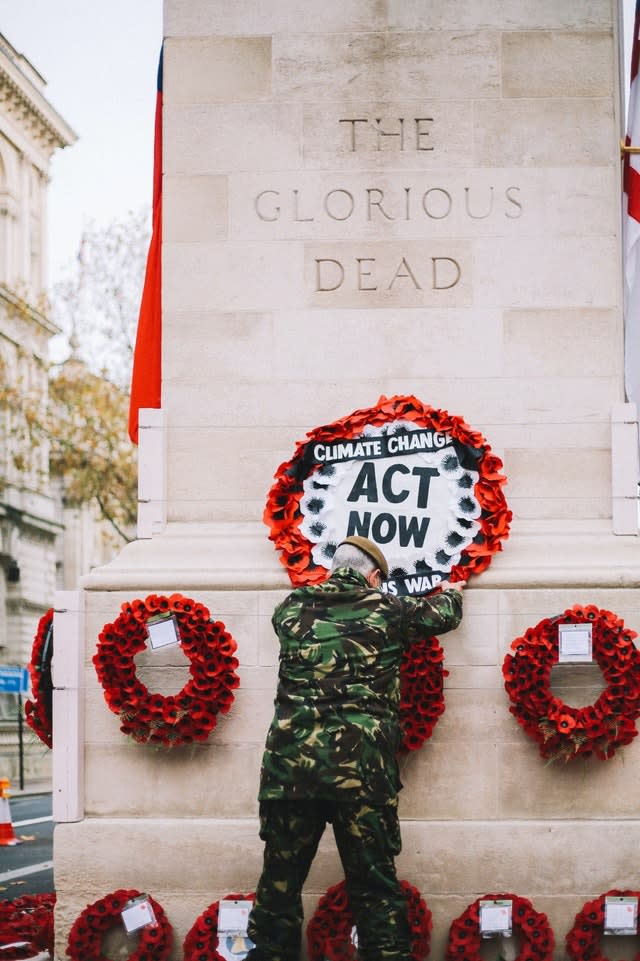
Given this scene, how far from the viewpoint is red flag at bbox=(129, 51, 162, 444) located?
9.49 m

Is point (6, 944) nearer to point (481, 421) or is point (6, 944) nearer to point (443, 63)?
point (481, 421)

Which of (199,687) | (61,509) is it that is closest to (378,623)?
(199,687)

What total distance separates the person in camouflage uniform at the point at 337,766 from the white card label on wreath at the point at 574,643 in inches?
48.2

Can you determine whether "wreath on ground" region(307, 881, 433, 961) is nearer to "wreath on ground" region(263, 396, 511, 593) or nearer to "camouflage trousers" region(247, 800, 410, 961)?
"camouflage trousers" region(247, 800, 410, 961)

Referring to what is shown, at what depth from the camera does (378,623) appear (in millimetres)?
6875

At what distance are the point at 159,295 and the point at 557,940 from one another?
4708 mm

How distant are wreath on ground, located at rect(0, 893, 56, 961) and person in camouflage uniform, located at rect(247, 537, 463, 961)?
190 cm

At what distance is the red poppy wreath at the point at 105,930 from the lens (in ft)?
25.5

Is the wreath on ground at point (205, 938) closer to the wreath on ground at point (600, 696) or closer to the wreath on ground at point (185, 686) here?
the wreath on ground at point (185, 686)

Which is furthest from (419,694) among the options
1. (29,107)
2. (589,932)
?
(29,107)

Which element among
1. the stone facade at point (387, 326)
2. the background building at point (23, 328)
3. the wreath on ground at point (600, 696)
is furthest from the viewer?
the background building at point (23, 328)

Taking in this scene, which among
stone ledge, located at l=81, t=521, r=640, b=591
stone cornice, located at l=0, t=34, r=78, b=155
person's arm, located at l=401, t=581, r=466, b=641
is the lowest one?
person's arm, located at l=401, t=581, r=466, b=641

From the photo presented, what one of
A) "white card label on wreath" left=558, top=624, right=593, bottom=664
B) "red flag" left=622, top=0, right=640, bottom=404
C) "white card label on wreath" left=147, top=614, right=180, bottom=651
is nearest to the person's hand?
"white card label on wreath" left=558, top=624, right=593, bottom=664

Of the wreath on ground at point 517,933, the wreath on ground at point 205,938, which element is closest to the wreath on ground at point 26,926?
the wreath on ground at point 205,938
